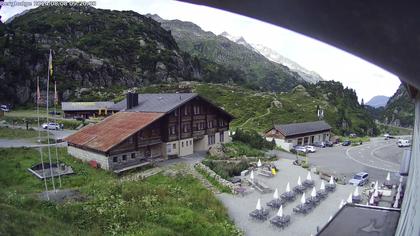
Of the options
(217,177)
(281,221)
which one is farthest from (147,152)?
(281,221)

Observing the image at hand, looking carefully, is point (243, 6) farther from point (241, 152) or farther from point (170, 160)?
point (241, 152)

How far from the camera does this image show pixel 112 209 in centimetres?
1748

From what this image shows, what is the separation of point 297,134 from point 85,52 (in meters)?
70.5

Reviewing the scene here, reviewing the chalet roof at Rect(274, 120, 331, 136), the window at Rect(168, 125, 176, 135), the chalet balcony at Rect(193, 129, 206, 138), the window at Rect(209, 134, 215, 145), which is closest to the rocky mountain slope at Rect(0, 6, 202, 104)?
the chalet roof at Rect(274, 120, 331, 136)

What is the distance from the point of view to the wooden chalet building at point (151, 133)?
89.9 feet

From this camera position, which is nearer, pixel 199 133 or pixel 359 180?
pixel 359 180

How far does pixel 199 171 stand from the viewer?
27578 mm

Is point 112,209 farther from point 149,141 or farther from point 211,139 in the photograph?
point 211,139

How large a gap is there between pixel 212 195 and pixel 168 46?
115 meters

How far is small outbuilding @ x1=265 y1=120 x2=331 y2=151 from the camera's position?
50219mm

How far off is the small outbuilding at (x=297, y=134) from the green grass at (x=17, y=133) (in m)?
32.0

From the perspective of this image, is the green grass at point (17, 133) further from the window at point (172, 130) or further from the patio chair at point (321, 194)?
the patio chair at point (321, 194)

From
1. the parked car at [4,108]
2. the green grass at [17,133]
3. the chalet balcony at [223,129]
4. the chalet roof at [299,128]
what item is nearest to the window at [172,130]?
the chalet balcony at [223,129]

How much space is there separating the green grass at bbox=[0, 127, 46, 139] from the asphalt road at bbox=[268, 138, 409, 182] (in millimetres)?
30226
